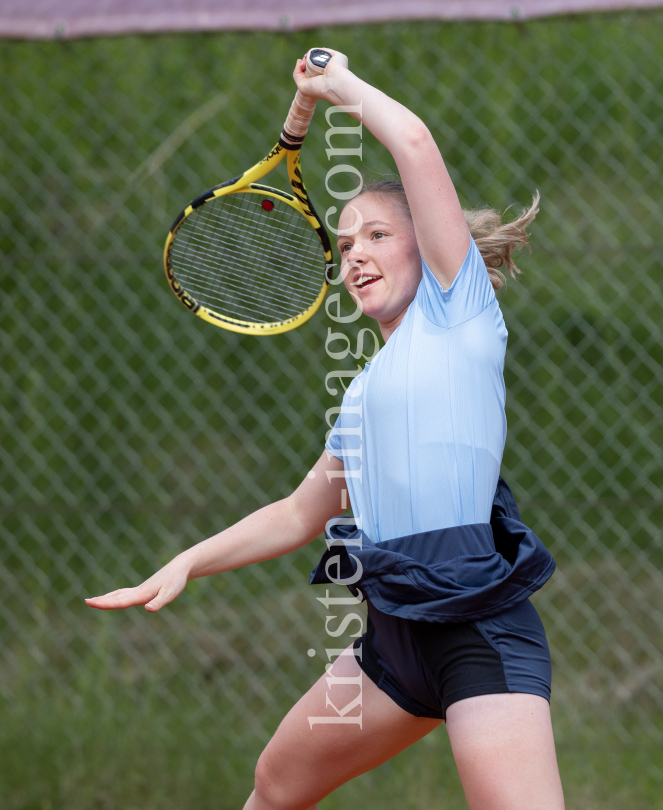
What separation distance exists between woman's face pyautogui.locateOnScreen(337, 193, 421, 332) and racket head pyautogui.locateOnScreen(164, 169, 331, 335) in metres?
0.26

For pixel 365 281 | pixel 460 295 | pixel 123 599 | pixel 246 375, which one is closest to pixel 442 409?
pixel 460 295

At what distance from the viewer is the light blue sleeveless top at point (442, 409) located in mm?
1504

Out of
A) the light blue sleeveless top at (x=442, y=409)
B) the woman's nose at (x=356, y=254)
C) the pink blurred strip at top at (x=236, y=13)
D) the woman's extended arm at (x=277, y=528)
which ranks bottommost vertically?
the woman's extended arm at (x=277, y=528)

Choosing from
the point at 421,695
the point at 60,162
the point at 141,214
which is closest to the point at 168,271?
the point at 421,695

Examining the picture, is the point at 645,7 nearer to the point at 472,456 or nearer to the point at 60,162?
the point at 472,456

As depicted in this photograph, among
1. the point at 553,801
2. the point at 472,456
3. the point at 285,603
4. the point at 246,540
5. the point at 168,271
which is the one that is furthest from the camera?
the point at 285,603

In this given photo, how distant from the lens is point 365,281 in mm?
1650

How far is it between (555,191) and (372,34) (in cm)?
83

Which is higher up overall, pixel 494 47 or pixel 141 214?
pixel 494 47

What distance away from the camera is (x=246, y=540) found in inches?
70.4

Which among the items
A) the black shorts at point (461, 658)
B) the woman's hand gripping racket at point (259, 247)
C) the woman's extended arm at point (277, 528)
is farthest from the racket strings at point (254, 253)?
the black shorts at point (461, 658)

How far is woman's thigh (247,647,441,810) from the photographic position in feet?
5.35

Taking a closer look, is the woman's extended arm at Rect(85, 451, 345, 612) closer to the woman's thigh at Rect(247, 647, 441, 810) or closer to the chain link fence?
the woman's thigh at Rect(247, 647, 441, 810)

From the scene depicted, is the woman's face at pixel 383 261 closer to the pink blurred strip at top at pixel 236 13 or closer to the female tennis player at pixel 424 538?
the female tennis player at pixel 424 538
